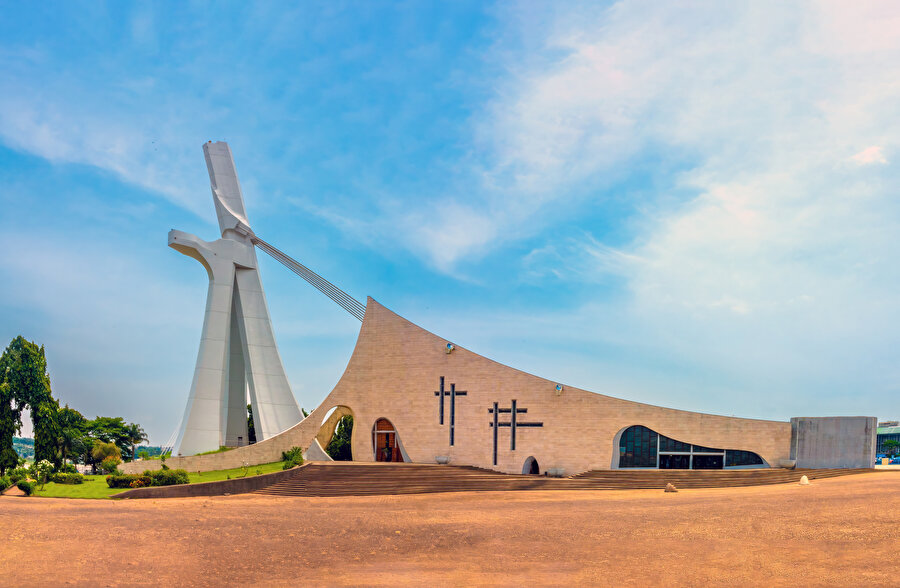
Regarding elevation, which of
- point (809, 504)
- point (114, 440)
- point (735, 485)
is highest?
point (809, 504)

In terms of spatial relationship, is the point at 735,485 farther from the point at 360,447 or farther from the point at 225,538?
the point at 225,538

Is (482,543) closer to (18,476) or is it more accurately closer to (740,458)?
(740,458)

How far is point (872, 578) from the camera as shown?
27.4ft

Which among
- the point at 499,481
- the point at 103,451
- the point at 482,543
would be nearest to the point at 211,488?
the point at 499,481

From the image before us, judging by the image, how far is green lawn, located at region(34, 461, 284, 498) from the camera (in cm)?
2020

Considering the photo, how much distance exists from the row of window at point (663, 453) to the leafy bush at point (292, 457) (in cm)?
1234

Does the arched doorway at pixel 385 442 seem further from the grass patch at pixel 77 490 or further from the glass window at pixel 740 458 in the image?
the glass window at pixel 740 458

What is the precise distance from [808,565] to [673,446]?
48.5ft

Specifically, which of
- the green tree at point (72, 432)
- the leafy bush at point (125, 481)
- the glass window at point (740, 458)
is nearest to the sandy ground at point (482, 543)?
the leafy bush at point (125, 481)

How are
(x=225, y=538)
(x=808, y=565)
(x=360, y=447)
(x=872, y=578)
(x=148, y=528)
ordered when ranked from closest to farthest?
1. (x=872, y=578)
2. (x=808, y=565)
3. (x=225, y=538)
4. (x=148, y=528)
5. (x=360, y=447)

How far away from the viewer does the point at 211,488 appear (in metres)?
21.7

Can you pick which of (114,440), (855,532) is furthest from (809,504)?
(114,440)

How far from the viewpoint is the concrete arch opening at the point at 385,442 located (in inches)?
1066

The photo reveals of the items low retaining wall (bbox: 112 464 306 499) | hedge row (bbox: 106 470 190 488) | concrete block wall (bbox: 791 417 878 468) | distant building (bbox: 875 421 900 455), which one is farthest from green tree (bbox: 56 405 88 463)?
distant building (bbox: 875 421 900 455)
